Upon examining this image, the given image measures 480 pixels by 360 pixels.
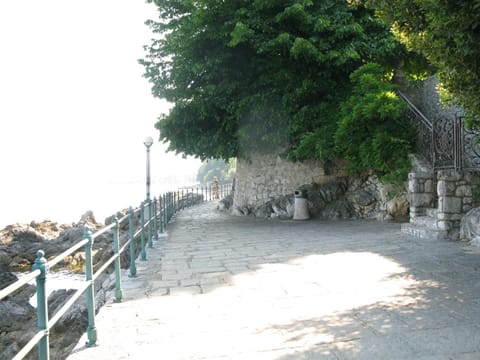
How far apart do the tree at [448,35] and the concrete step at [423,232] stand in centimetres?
289

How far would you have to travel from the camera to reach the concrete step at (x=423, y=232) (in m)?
7.84

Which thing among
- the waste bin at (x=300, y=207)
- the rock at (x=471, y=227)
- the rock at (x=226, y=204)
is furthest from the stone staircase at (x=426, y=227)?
the rock at (x=226, y=204)

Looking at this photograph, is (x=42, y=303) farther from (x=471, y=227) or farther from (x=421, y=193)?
(x=421, y=193)

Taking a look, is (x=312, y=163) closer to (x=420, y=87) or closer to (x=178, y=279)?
(x=420, y=87)

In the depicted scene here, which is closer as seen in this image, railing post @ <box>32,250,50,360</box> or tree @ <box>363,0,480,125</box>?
railing post @ <box>32,250,50,360</box>

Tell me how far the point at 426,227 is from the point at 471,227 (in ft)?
3.42

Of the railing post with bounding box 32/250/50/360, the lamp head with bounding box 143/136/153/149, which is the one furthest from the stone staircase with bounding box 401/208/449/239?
the lamp head with bounding box 143/136/153/149

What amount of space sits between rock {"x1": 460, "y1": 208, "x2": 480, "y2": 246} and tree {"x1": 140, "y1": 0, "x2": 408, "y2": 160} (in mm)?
4687

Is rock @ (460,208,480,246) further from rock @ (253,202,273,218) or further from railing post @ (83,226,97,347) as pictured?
rock @ (253,202,273,218)

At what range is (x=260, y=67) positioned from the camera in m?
13.3

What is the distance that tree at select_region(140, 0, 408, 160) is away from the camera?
12.2 m

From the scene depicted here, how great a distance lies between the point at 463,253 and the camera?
643cm

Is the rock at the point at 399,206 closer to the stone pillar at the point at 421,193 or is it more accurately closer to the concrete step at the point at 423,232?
the stone pillar at the point at 421,193

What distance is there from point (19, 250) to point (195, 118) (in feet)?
32.9
